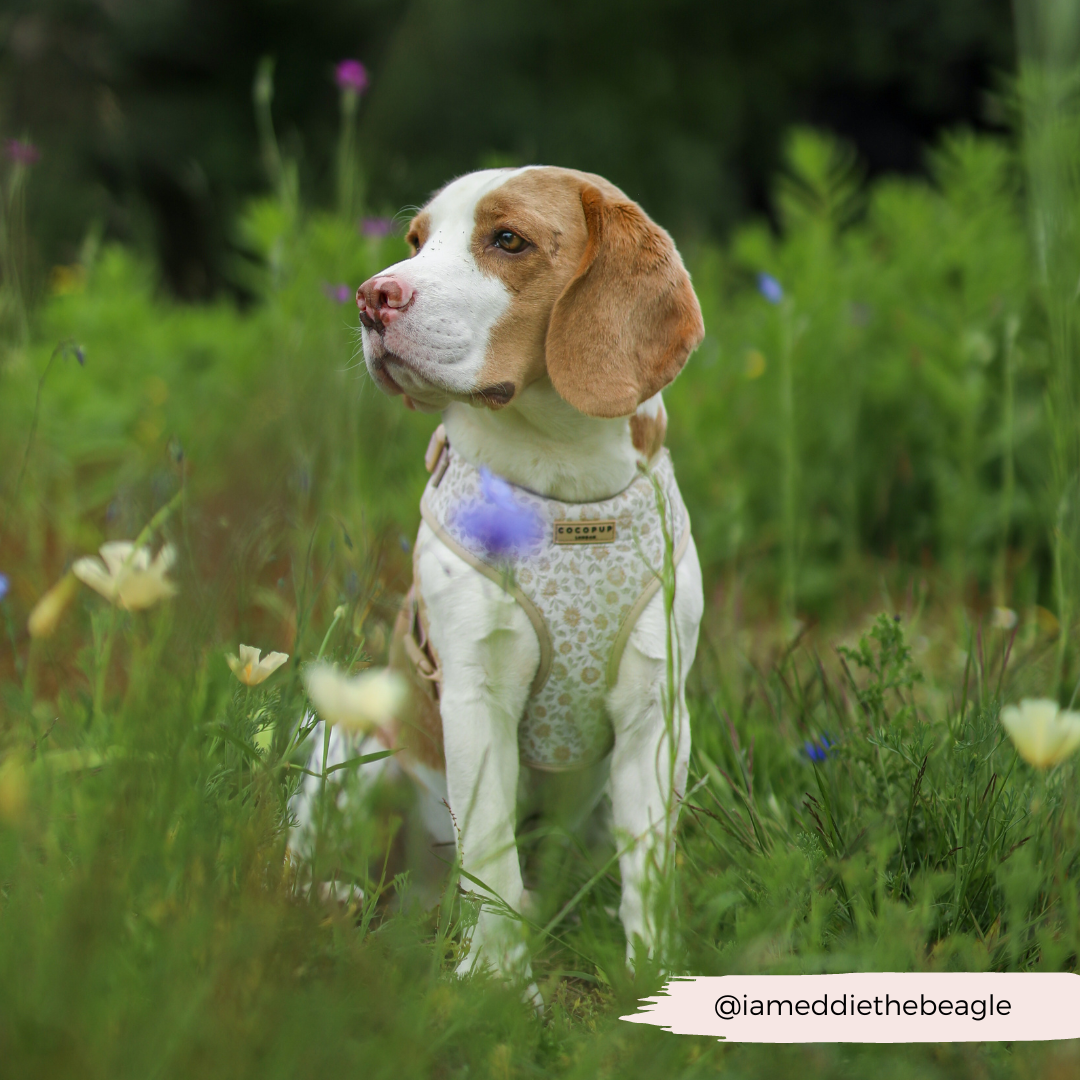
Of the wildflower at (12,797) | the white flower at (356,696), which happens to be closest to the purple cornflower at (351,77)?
the white flower at (356,696)

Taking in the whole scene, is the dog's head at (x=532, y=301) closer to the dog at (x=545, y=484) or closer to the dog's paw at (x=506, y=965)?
the dog at (x=545, y=484)

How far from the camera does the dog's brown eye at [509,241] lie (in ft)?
5.68

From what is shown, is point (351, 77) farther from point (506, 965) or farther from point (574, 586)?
point (506, 965)

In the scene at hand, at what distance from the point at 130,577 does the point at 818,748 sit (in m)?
1.16

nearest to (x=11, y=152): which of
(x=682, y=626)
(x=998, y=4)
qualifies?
(x=682, y=626)

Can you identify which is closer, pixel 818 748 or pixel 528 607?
pixel 528 607

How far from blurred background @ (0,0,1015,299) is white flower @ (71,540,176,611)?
6.81 metres

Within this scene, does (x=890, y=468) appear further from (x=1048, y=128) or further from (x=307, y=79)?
(x=307, y=79)

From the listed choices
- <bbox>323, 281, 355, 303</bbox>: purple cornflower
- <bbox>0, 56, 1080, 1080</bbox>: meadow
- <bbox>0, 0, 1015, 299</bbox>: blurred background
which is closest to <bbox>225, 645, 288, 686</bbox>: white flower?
<bbox>0, 56, 1080, 1080</bbox>: meadow

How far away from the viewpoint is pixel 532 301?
1741mm

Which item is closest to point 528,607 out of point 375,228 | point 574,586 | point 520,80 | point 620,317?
point 574,586

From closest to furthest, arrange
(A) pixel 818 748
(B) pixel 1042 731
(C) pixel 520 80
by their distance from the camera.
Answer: (B) pixel 1042 731, (A) pixel 818 748, (C) pixel 520 80

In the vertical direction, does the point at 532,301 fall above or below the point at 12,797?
above

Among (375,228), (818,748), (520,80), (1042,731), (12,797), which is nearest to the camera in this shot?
(12,797)
